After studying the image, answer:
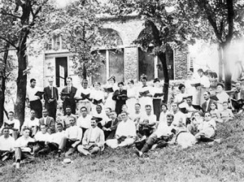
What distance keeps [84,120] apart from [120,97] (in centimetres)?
168

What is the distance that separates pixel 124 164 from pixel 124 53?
11765 mm

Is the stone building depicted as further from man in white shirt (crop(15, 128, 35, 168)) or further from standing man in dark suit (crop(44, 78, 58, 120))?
man in white shirt (crop(15, 128, 35, 168))

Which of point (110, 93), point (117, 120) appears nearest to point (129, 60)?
point (110, 93)

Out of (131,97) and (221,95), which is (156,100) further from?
(221,95)

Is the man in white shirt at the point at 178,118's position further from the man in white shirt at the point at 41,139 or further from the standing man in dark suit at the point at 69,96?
the man in white shirt at the point at 41,139

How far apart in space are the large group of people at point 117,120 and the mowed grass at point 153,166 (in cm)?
41

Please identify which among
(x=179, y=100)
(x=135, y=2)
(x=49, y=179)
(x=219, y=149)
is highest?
(x=135, y=2)

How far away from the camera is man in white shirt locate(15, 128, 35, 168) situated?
41.7ft

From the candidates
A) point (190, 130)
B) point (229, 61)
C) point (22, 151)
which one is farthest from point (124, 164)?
point (229, 61)

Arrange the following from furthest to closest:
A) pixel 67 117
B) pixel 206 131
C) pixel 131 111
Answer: pixel 131 111, pixel 67 117, pixel 206 131

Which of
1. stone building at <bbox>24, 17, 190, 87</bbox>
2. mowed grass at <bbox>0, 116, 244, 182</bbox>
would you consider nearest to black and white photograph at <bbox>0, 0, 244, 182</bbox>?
mowed grass at <bbox>0, 116, 244, 182</bbox>

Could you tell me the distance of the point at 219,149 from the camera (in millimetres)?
11422

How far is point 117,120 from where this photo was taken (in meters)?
13.9

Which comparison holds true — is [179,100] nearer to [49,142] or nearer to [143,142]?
[143,142]
